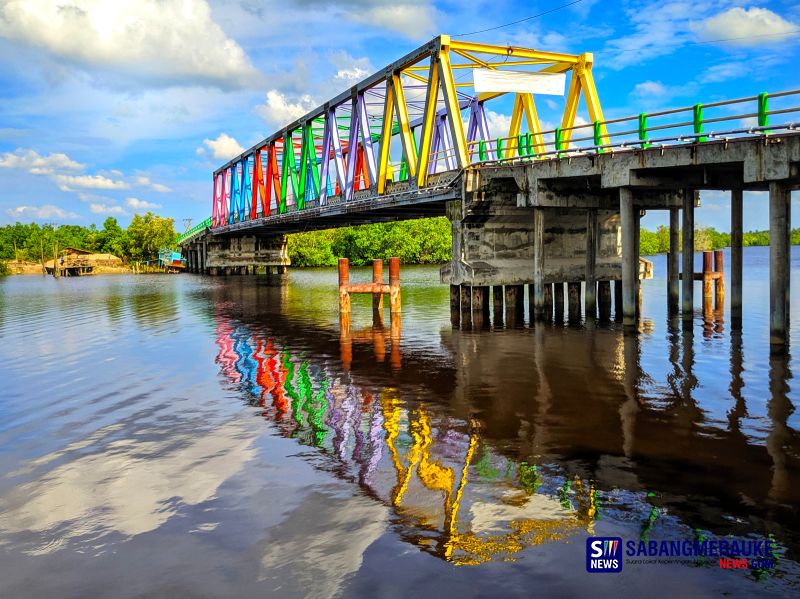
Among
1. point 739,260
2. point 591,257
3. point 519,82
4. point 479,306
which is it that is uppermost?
point 519,82

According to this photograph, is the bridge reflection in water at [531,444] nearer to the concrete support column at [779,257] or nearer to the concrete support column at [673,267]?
the concrete support column at [779,257]

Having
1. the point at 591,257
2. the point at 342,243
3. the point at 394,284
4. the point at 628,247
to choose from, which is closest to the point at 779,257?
the point at 628,247

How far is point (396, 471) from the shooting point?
10.2m

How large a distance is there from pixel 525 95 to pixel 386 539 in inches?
1308

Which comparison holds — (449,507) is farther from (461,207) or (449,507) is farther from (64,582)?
(461,207)

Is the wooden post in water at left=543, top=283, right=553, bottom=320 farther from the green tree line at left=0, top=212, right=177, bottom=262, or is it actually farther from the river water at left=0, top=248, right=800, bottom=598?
the green tree line at left=0, top=212, right=177, bottom=262

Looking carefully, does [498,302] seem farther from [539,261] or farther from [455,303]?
[539,261]

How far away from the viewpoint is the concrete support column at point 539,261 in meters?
28.1

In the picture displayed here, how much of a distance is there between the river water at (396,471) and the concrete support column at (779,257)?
32.8 inches

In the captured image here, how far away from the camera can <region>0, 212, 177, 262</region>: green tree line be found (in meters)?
150

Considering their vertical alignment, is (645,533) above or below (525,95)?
below

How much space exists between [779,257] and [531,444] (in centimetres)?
1189

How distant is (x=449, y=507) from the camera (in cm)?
876

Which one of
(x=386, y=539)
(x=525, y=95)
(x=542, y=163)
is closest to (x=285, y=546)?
(x=386, y=539)
